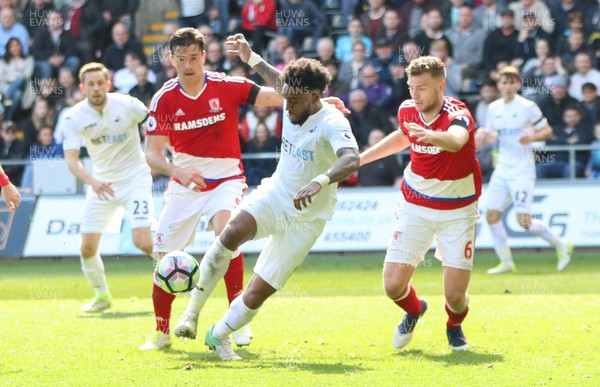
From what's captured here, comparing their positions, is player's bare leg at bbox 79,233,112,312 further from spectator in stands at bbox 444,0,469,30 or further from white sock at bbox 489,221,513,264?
spectator in stands at bbox 444,0,469,30

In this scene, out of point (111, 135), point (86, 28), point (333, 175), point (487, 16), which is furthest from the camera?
point (86, 28)

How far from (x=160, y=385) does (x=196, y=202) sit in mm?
2420

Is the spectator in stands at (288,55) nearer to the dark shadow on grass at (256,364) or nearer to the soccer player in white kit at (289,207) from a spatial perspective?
the soccer player in white kit at (289,207)

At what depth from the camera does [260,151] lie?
18.6m

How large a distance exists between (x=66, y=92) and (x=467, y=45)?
25.3ft

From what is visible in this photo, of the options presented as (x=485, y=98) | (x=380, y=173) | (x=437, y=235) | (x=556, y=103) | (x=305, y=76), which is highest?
(x=305, y=76)

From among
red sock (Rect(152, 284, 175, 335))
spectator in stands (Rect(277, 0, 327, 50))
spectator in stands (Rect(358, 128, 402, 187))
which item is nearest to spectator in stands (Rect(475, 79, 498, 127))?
spectator in stands (Rect(358, 128, 402, 187))

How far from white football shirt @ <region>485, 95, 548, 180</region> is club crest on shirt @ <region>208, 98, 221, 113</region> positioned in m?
6.31

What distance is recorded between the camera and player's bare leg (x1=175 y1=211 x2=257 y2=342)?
8.00 m

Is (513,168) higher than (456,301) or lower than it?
lower

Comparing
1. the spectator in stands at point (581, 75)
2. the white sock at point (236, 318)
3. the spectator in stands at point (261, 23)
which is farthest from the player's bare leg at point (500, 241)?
the spectator in stands at point (261, 23)

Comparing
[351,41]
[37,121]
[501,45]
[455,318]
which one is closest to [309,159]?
[455,318]

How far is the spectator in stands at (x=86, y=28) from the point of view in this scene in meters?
21.6

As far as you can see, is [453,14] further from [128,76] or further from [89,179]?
[89,179]
